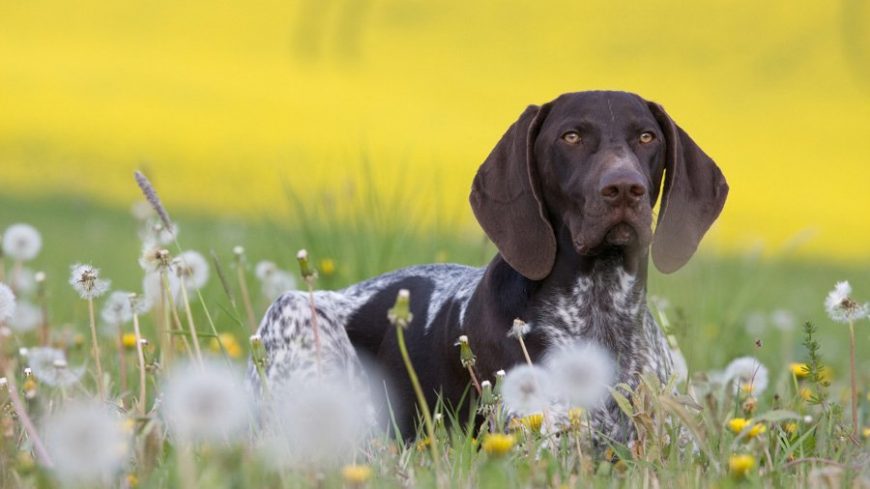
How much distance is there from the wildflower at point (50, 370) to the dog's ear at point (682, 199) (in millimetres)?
2324

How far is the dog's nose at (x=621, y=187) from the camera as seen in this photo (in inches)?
196

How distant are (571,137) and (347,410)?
2616 millimetres

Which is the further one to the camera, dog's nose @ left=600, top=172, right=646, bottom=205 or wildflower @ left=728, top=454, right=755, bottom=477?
dog's nose @ left=600, top=172, right=646, bottom=205

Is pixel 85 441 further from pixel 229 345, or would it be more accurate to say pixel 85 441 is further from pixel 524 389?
pixel 229 345

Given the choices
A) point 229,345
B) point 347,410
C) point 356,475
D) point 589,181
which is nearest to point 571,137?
point 589,181

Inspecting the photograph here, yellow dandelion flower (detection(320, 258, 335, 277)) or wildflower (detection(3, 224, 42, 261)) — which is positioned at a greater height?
wildflower (detection(3, 224, 42, 261))

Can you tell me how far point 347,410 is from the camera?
3045mm

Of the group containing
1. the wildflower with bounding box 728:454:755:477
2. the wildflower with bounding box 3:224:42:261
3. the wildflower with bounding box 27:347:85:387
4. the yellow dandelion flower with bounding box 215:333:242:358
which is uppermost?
the wildflower with bounding box 3:224:42:261

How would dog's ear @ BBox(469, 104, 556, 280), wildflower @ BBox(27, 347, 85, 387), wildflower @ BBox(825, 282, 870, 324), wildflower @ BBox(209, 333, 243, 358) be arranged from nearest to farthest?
wildflower @ BBox(825, 282, 870, 324) < wildflower @ BBox(27, 347, 85, 387) < dog's ear @ BBox(469, 104, 556, 280) < wildflower @ BBox(209, 333, 243, 358)

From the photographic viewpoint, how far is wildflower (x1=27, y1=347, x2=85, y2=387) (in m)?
4.87

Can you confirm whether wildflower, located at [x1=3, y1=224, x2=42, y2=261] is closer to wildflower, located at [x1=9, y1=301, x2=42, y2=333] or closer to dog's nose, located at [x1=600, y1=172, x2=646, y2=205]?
wildflower, located at [x1=9, y1=301, x2=42, y2=333]

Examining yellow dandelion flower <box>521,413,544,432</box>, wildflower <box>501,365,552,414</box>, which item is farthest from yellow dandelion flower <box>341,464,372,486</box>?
yellow dandelion flower <box>521,413,544,432</box>

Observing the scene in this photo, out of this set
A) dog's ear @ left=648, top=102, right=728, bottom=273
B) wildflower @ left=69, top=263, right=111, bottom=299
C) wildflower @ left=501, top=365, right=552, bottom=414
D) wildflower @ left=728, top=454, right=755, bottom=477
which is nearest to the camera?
wildflower @ left=728, top=454, right=755, bottom=477

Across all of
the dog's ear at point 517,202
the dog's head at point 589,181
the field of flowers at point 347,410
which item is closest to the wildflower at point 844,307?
the field of flowers at point 347,410
